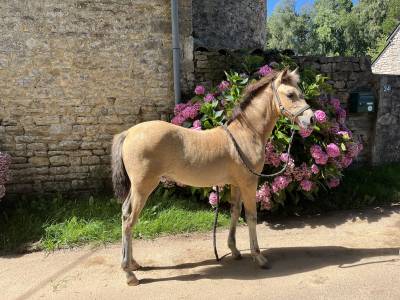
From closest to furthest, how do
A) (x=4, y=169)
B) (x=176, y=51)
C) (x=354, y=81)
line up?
(x=4, y=169) < (x=176, y=51) < (x=354, y=81)

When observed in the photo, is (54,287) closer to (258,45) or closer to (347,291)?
(347,291)

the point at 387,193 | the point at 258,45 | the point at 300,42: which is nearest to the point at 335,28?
the point at 300,42

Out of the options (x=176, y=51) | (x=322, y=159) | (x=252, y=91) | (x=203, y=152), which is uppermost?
(x=176, y=51)

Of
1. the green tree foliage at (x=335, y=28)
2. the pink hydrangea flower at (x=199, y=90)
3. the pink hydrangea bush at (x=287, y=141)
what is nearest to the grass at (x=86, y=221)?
the pink hydrangea bush at (x=287, y=141)

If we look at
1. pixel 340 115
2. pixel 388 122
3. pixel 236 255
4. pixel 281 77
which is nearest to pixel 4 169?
pixel 236 255

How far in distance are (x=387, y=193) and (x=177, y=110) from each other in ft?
13.3

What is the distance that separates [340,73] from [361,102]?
73 cm

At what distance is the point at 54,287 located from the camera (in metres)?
3.78

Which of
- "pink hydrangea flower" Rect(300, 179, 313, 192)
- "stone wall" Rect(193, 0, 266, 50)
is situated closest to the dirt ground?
"pink hydrangea flower" Rect(300, 179, 313, 192)

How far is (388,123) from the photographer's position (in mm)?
7855

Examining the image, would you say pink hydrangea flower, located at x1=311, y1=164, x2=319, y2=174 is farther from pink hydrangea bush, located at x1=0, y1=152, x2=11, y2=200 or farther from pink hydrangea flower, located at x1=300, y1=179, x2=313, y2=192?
pink hydrangea bush, located at x1=0, y1=152, x2=11, y2=200

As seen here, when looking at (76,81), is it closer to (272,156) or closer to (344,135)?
(272,156)

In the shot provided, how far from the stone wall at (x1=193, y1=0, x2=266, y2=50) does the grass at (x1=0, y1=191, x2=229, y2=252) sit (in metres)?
4.07

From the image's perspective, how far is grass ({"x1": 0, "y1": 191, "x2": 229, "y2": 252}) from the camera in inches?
193
